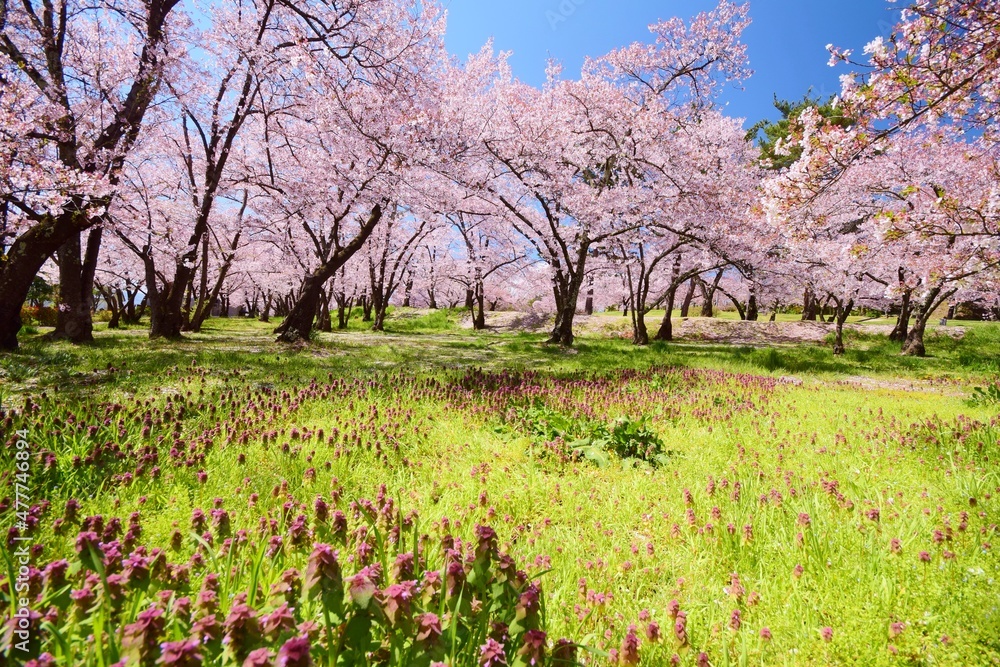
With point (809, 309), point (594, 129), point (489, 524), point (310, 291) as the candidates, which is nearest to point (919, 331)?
point (594, 129)

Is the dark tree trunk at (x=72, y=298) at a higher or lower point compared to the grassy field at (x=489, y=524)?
higher

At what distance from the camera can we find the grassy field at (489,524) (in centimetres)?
153

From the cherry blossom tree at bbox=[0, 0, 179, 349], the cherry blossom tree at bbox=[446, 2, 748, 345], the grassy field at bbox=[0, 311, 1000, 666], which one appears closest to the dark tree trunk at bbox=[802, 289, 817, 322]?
the cherry blossom tree at bbox=[446, 2, 748, 345]

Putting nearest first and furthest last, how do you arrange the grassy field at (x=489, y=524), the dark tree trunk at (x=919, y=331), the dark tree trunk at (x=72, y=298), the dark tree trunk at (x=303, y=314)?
the grassy field at (x=489, y=524) < the dark tree trunk at (x=72, y=298) < the dark tree trunk at (x=303, y=314) < the dark tree trunk at (x=919, y=331)

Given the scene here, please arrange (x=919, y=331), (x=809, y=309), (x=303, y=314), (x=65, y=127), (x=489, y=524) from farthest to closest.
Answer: (x=809, y=309) → (x=919, y=331) → (x=303, y=314) → (x=65, y=127) → (x=489, y=524)

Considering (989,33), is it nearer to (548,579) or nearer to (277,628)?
(548,579)

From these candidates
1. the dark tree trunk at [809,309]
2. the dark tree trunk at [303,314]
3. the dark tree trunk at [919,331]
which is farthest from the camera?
the dark tree trunk at [809,309]

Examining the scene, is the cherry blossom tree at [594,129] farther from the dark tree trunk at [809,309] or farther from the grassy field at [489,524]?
the dark tree trunk at [809,309]

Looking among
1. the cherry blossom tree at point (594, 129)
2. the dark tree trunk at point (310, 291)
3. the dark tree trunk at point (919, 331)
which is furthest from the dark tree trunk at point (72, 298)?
the dark tree trunk at point (919, 331)

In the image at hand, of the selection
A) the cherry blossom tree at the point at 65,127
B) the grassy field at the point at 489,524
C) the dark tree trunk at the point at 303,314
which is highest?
the cherry blossom tree at the point at 65,127

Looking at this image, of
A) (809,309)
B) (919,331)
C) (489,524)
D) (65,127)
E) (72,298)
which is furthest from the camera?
(809,309)

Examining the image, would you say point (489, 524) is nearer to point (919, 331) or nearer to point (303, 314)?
point (303, 314)

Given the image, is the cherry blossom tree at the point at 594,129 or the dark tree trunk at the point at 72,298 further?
the cherry blossom tree at the point at 594,129

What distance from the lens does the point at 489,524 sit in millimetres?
3438
